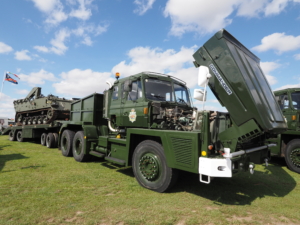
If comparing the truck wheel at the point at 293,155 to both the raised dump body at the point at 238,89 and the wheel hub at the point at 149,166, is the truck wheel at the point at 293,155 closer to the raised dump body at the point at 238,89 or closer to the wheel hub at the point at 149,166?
the raised dump body at the point at 238,89

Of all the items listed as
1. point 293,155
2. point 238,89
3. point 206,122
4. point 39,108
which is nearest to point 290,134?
point 293,155

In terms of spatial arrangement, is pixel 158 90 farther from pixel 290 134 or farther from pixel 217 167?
pixel 290 134

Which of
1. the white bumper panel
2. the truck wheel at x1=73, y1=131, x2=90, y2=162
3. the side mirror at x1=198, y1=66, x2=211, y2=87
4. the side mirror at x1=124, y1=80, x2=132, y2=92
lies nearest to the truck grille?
the white bumper panel

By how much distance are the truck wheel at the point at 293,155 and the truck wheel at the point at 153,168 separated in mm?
4643

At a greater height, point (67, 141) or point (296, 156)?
point (67, 141)

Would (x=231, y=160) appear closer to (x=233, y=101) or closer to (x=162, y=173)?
(x=233, y=101)

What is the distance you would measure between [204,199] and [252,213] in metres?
0.85

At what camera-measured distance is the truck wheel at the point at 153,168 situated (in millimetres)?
4027

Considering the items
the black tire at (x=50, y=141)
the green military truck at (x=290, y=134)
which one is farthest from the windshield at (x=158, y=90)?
the black tire at (x=50, y=141)

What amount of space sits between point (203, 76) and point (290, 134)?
5.02 meters

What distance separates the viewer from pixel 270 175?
228 inches

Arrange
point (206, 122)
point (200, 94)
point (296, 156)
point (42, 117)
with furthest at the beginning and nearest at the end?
point (42, 117) < point (296, 156) < point (200, 94) < point (206, 122)

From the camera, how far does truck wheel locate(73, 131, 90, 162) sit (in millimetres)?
7094

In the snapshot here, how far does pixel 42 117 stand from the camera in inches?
561
